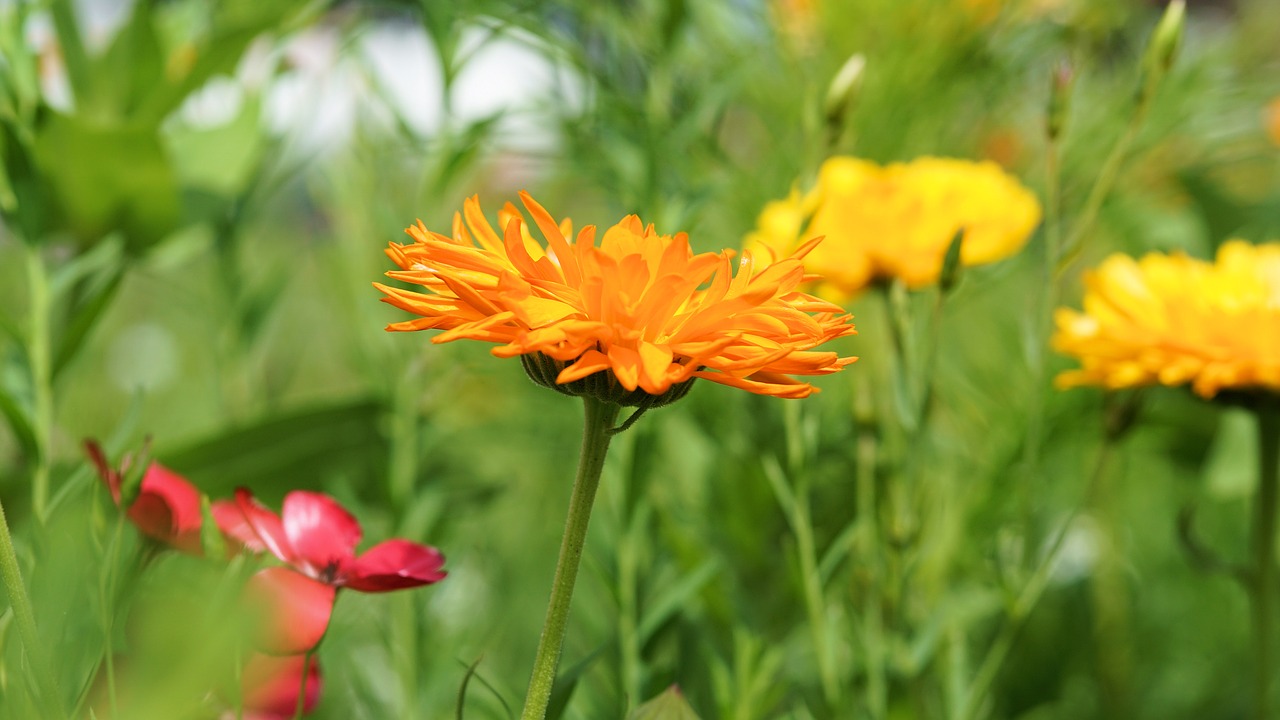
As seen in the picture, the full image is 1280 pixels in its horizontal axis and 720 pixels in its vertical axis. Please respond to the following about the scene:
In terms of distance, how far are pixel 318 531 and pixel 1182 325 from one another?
258mm

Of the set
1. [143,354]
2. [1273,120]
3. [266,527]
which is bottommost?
[143,354]

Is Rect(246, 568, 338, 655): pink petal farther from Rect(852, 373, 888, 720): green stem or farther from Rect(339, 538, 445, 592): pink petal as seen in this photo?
Rect(852, 373, 888, 720): green stem

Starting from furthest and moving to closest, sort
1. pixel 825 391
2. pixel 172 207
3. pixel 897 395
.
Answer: pixel 825 391
pixel 172 207
pixel 897 395

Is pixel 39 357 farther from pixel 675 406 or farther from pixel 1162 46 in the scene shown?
pixel 1162 46

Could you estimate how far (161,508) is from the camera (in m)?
0.23

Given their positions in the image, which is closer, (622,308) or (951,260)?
(622,308)

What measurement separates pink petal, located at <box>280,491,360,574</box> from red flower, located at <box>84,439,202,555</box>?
0.08 ft

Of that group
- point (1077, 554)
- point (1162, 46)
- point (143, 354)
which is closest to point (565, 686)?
point (1162, 46)

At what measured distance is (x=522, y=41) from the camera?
38 cm

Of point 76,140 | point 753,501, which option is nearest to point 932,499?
point 753,501

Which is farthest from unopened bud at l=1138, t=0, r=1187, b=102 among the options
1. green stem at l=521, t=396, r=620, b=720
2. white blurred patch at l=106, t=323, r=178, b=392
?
white blurred patch at l=106, t=323, r=178, b=392

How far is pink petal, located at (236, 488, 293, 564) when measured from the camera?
0.69 feet

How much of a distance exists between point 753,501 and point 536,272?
27 cm

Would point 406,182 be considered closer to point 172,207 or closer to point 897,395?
point 172,207
